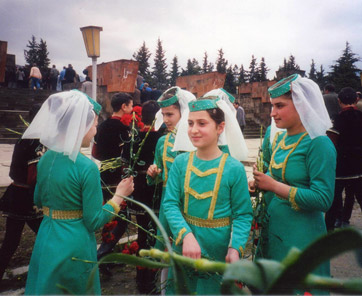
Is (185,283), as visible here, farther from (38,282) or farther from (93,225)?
(38,282)

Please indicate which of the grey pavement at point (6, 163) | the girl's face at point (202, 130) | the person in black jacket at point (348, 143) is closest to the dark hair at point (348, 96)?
the person in black jacket at point (348, 143)

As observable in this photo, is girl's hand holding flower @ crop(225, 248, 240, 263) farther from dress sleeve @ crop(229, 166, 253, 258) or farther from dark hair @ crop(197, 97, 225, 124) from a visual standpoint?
dark hair @ crop(197, 97, 225, 124)

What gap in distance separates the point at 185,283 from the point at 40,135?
191cm

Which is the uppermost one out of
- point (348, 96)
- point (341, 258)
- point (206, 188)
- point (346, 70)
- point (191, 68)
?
point (191, 68)

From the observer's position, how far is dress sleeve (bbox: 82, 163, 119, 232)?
198cm

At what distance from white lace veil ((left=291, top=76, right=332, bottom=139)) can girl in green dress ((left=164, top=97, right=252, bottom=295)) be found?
1.60 feet

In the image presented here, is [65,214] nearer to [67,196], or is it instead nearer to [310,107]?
[67,196]

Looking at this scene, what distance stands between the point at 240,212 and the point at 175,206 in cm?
39

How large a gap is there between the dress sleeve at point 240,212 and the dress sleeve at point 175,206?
268 millimetres

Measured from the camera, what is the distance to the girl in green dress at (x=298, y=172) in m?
1.93

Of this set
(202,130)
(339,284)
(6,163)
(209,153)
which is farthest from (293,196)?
(6,163)

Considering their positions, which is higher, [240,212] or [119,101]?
[119,101]

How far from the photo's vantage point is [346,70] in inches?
1304

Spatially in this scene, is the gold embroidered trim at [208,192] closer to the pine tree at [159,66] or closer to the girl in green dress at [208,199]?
the girl in green dress at [208,199]
